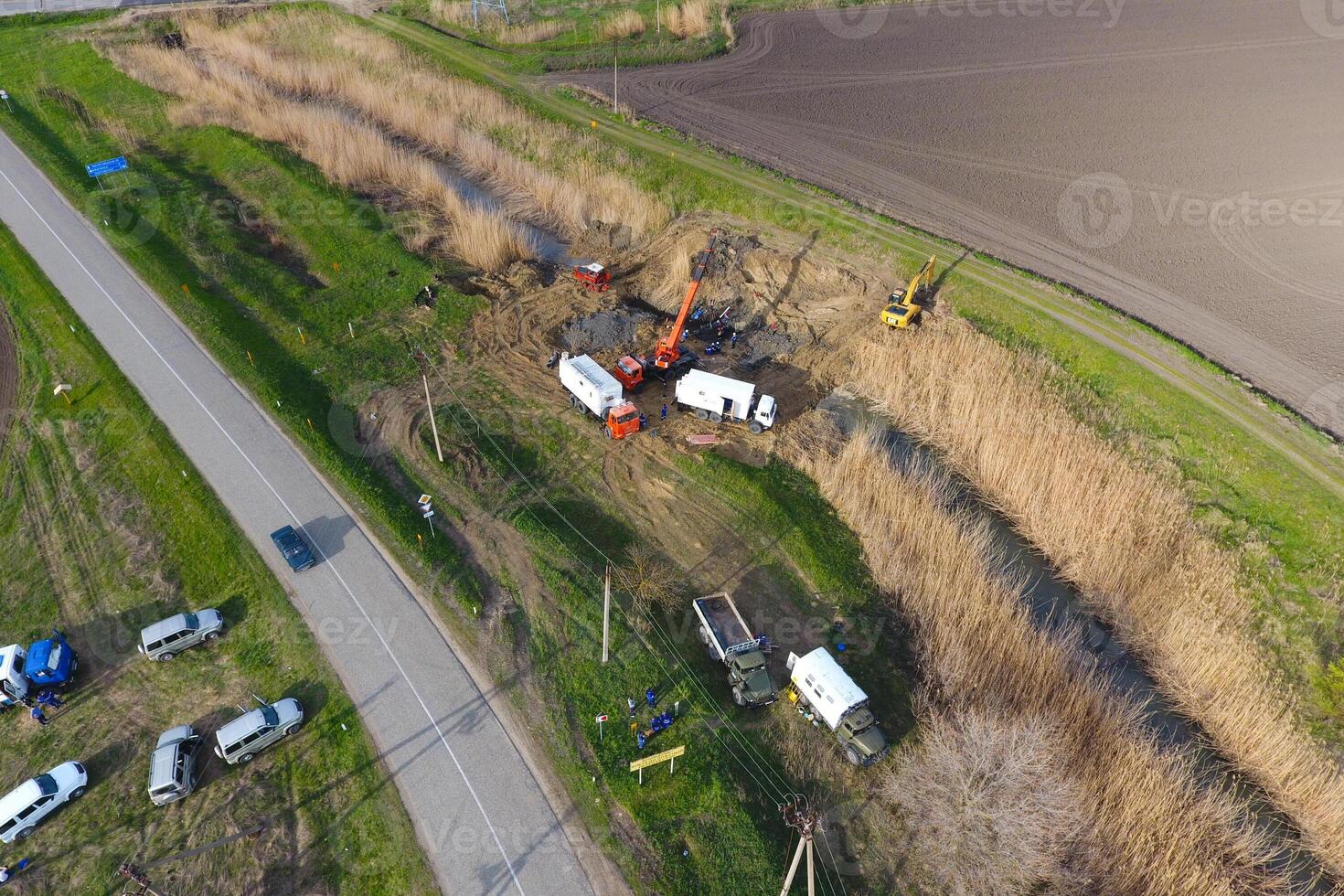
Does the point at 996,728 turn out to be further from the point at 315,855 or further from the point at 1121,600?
the point at 315,855

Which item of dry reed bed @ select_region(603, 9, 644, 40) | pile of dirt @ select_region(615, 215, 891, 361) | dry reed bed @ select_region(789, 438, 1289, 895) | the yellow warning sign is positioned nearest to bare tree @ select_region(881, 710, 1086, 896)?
dry reed bed @ select_region(789, 438, 1289, 895)

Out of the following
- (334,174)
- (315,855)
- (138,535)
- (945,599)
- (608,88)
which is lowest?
(315,855)

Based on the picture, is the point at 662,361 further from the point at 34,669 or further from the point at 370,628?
the point at 34,669

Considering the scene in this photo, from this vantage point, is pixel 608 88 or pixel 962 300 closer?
pixel 962 300

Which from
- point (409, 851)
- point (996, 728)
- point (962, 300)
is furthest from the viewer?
point (962, 300)

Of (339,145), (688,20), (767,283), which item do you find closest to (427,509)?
(767,283)

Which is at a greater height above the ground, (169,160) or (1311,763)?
(169,160)

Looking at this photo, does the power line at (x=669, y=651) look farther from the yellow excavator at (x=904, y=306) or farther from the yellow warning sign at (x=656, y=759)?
the yellow excavator at (x=904, y=306)

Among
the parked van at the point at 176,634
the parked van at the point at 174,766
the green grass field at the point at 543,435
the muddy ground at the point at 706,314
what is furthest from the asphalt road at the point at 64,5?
the parked van at the point at 174,766

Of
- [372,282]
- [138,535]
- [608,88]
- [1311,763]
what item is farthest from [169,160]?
[1311,763]
